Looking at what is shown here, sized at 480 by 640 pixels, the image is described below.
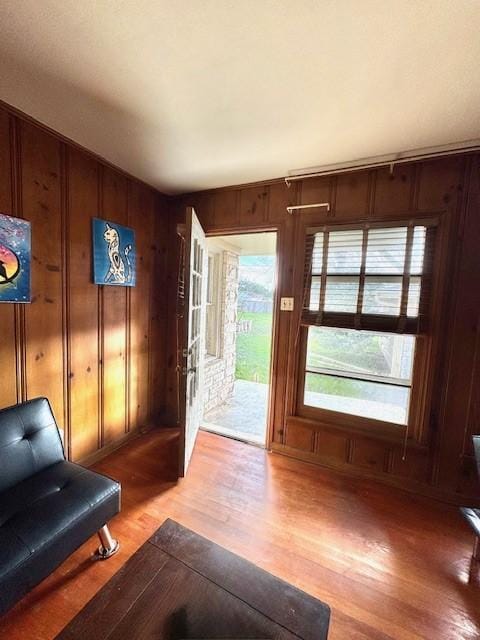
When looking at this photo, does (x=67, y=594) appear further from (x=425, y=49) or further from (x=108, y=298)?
(x=425, y=49)

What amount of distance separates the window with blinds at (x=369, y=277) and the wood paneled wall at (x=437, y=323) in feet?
0.33

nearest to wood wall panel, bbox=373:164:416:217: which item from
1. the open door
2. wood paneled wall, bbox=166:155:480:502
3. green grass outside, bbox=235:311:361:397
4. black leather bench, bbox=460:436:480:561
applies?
wood paneled wall, bbox=166:155:480:502

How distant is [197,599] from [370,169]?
8.18ft

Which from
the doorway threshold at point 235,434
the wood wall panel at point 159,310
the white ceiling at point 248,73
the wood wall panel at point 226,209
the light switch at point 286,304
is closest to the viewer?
the white ceiling at point 248,73

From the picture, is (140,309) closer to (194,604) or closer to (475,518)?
(194,604)

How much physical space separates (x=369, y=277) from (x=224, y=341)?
6.87 ft

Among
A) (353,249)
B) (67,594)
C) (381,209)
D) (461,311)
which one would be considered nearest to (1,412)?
(67,594)

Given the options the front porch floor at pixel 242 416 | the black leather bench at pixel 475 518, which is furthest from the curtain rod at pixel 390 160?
the front porch floor at pixel 242 416

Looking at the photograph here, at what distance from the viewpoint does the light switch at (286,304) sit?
7.55ft

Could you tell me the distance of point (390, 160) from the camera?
186 centimetres

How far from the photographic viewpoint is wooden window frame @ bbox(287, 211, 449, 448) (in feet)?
6.13

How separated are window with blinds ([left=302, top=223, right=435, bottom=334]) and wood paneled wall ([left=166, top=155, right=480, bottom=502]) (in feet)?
0.33

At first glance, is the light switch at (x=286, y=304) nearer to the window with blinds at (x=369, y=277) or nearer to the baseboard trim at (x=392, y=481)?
the window with blinds at (x=369, y=277)

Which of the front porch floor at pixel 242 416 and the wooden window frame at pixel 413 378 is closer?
the wooden window frame at pixel 413 378
